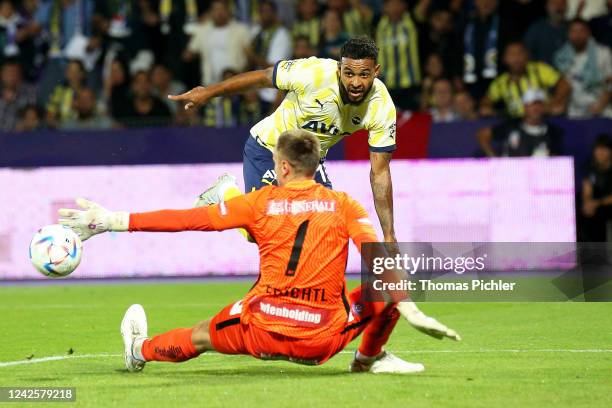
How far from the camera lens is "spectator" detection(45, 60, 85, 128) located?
18719 mm

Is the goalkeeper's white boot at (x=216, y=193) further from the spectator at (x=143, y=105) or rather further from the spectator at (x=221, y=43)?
the spectator at (x=221, y=43)

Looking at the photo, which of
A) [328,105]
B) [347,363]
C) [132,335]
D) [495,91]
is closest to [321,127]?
[328,105]

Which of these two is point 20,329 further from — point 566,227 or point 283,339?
point 566,227

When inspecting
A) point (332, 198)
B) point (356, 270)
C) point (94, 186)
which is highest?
point (332, 198)

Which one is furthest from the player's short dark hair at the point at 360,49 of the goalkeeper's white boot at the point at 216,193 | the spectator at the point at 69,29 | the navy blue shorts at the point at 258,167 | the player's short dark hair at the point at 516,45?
the spectator at the point at 69,29

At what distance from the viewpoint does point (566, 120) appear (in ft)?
54.9

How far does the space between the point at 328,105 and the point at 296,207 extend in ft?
7.55

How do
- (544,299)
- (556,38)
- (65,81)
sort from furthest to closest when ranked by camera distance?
1. (65,81)
2. (556,38)
3. (544,299)

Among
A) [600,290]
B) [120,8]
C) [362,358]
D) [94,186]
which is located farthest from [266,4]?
[362,358]

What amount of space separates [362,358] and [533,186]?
27.5 ft

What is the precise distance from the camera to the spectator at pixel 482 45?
18125 millimetres

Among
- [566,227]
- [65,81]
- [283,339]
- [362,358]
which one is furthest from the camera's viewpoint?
[65,81]

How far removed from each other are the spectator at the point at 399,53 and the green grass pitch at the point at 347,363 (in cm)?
525

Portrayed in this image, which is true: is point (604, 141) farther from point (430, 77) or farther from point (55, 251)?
point (55, 251)
